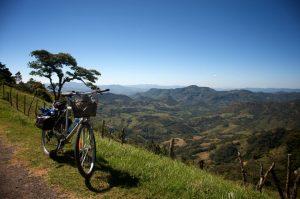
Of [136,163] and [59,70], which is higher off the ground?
[59,70]

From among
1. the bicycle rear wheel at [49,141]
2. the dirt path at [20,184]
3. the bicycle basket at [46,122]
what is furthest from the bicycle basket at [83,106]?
the bicycle rear wheel at [49,141]

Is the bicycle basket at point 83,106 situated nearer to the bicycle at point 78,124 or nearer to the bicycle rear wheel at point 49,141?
the bicycle at point 78,124

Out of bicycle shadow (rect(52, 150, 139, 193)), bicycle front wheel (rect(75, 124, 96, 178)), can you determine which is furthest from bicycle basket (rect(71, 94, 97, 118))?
bicycle shadow (rect(52, 150, 139, 193))

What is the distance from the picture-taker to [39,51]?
1976 inches

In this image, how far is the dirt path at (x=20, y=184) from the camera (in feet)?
21.5

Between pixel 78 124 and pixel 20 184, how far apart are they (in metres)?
2.20

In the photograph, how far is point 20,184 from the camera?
7211 millimetres

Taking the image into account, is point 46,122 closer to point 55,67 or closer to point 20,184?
point 20,184

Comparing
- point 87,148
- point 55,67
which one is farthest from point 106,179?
point 55,67

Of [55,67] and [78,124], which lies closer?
[78,124]

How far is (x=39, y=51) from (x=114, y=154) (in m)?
46.3

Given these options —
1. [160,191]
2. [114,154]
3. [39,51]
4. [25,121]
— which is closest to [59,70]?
[39,51]

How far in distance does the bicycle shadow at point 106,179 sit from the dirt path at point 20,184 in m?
0.89

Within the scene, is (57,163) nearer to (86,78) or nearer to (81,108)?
(81,108)
